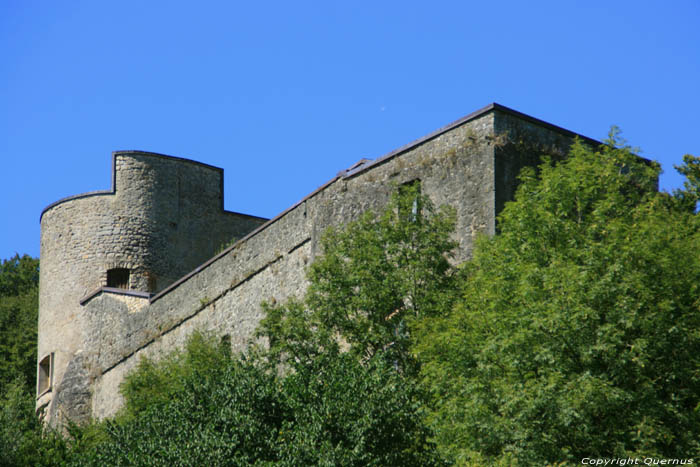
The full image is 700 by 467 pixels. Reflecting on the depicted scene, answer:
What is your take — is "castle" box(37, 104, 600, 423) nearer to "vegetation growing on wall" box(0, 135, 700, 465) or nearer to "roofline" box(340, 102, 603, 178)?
"roofline" box(340, 102, 603, 178)

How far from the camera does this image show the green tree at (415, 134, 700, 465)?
14961mm

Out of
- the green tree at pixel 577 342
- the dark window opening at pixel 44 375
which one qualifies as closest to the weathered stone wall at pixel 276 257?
the dark window opening at pixel 44 375

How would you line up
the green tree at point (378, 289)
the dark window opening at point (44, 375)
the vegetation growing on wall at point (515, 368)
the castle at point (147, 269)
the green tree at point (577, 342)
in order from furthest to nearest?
the dark window opening at point (44, 375), the castle at point (147, 269), the green tree at point (378, 289), the vegetation growing on wall at point (515, 368), the green tree at point (577, 342)

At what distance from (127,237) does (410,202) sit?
55.3 feet

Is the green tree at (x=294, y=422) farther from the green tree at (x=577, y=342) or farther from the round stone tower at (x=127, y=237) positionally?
the round stone tower at (x=127, y=237)

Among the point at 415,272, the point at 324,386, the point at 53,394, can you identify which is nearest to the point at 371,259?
the point at 415,272

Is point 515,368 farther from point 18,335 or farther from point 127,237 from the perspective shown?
point 18,335

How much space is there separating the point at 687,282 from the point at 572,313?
76.4 inches

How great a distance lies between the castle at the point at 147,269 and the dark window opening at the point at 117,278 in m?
0.03

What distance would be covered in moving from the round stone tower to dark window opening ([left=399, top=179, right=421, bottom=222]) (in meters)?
15.6

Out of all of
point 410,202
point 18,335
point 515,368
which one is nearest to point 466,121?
point 410,202

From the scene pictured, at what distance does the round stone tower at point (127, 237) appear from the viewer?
35.2 meters

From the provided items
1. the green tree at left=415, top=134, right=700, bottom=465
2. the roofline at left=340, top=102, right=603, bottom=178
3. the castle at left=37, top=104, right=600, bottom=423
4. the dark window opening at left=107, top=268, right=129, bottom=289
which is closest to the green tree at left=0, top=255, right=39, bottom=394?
the castle at left=37, top=104, right=600, bottom=423

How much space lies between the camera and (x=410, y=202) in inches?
810
